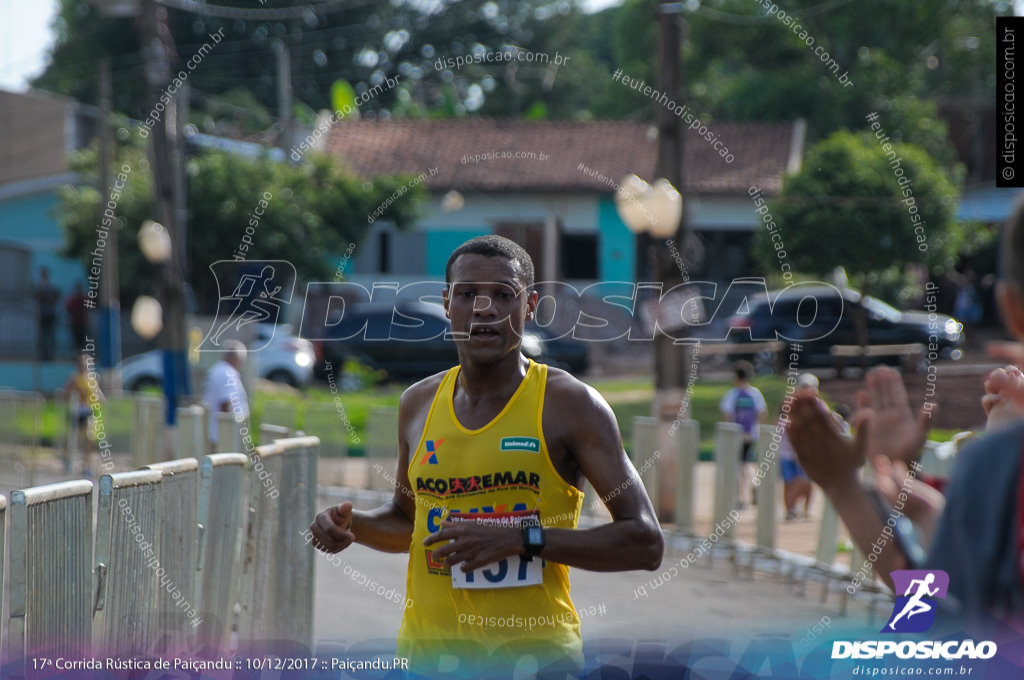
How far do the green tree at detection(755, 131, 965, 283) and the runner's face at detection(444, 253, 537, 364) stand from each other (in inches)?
481

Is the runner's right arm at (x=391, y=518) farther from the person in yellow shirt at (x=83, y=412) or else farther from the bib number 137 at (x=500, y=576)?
the person in yellow shirt at (x=83, y=412)

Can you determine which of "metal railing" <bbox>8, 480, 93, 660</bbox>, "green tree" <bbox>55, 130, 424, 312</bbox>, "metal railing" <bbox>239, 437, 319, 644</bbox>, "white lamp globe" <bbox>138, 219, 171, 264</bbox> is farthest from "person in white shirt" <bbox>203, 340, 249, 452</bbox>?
"green tree" <bbox>55, 130, 424, 312</bbox>

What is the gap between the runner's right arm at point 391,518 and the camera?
313 cm

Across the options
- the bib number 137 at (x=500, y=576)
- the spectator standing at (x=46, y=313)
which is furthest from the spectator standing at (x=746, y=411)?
the spectator standing at (x=46, y=313)

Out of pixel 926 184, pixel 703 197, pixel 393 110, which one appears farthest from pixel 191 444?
pixel 393 110

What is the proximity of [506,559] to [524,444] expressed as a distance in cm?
27

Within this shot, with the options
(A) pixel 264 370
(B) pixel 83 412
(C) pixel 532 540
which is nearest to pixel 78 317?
(A) pixel 264 370

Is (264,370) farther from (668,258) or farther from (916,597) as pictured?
(916,597)

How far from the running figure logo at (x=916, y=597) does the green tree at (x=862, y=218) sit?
1261cm

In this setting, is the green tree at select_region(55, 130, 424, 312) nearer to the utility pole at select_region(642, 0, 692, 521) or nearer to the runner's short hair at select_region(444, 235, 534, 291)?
the utility pole at select_region(642, 0, 692, 521)

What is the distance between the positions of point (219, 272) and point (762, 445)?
16.5 ft

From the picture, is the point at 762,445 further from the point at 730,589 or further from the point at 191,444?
the point at 191,444

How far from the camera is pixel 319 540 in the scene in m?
3.16

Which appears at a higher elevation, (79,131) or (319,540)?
(79,131)
